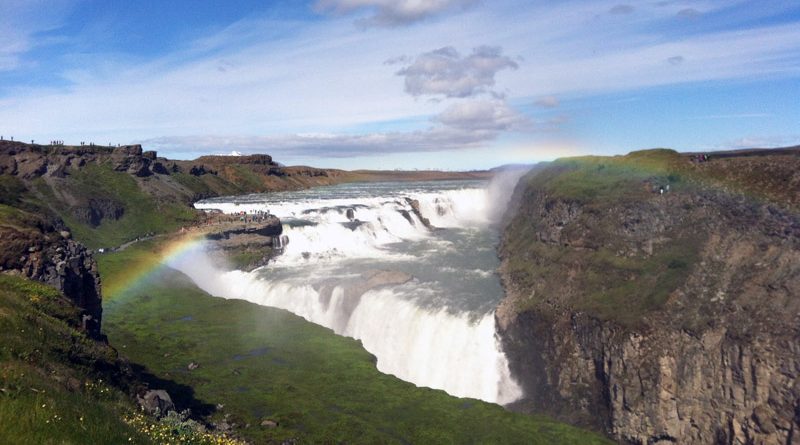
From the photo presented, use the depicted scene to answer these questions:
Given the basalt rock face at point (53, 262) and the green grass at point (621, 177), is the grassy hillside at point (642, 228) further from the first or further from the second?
the basalt rock face at point (53, 262)

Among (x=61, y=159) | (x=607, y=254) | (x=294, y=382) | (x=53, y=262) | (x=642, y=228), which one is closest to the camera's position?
(x=53, y=262)

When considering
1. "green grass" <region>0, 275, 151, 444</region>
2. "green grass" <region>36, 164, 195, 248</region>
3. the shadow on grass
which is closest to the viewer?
"green grass" <region>0, 275, 151, 444</region>

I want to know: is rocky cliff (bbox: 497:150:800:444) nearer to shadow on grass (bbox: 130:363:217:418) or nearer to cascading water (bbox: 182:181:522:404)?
cascading water (bbox: 182:181:522:404)

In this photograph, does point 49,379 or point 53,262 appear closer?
point 49,379

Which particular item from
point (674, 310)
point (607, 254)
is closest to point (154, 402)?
point (674, 310)

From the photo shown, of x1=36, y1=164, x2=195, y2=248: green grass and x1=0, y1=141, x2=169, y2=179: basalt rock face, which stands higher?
x1=0, y1=141, x2=169, y2=179: basalt rock face

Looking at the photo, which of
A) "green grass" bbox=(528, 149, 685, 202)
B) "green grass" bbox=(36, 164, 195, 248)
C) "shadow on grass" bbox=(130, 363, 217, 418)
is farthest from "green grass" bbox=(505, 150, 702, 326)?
"green grass" bbox=(36, 164, 195, 248)

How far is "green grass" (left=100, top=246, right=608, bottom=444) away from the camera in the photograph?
30297 mm

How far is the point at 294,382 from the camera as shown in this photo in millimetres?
36156

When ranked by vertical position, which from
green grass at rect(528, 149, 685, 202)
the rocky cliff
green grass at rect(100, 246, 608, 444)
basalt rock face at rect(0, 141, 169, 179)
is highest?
basalt rock face at rect(0, 141, 169, 179)

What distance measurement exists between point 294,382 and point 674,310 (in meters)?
26.3

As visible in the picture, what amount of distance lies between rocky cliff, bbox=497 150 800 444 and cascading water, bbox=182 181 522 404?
295cm

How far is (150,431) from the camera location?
1266 cm

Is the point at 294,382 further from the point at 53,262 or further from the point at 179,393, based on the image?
the point at 53,262
